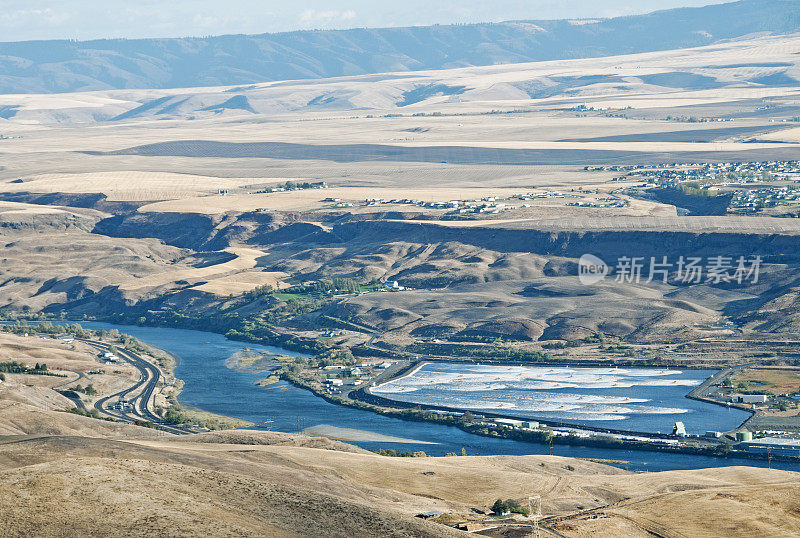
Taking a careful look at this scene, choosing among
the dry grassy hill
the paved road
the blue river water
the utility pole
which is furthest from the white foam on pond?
the utility pole

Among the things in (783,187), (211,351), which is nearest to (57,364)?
(211,351)

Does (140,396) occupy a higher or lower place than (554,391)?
lower

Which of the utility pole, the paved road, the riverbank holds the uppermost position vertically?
the utility pole

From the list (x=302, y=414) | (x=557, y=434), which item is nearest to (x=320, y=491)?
(x=557, y=434)

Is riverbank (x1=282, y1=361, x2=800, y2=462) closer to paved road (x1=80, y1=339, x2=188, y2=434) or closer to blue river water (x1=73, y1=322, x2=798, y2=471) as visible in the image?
blue river water (x1=73, y1=322, x2=798, y2=471)

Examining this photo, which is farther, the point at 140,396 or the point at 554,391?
the point at 140,396

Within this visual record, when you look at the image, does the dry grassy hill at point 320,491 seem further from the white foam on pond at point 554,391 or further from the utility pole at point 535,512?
the white foam on pond at point 554,391

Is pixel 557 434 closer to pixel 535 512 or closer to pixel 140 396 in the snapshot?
pixel 535 512

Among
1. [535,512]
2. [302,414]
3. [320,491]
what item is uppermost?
[320,491]

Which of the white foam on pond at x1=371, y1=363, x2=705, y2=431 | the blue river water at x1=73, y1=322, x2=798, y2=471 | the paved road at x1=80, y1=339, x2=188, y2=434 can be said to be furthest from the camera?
the paved road at x1=80, y1=339, x2=188, y2=434
